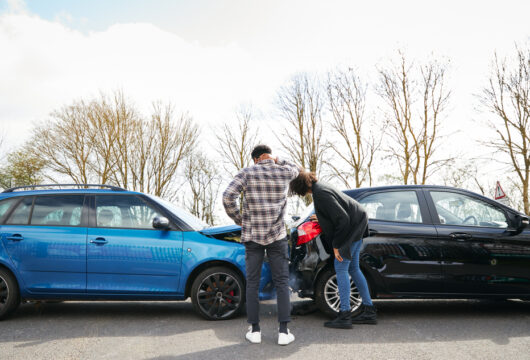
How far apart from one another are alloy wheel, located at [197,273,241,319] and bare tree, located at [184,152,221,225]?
29.0 meters

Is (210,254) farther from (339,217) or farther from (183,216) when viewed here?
(339,217)

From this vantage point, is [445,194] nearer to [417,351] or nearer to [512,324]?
[512,324]

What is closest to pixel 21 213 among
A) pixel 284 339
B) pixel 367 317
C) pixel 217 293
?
pixel 217 293

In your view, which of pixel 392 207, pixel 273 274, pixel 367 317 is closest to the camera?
pixel 273 274

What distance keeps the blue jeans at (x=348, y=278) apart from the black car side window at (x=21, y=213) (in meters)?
3.83

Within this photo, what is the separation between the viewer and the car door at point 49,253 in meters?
5.00

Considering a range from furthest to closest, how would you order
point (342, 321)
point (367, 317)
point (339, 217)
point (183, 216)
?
point (183, 216), point (367, 317), point (342, 321), point (339, 217)

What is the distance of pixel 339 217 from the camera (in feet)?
14.9

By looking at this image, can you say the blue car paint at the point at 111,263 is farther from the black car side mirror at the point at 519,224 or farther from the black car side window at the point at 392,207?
the black car side mirror at the point at 519,224

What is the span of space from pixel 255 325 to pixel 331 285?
1231mm

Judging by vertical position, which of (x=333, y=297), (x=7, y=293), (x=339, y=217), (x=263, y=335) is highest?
(x=339, y=217)

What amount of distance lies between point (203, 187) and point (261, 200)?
35878mm

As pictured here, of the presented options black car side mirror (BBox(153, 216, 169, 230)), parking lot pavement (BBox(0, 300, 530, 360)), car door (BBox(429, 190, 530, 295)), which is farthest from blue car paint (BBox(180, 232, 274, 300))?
car door (BBox(429, 190, 530, 295))

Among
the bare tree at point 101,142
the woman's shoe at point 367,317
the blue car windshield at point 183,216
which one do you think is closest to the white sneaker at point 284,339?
the woman's shoe at point 367,317
